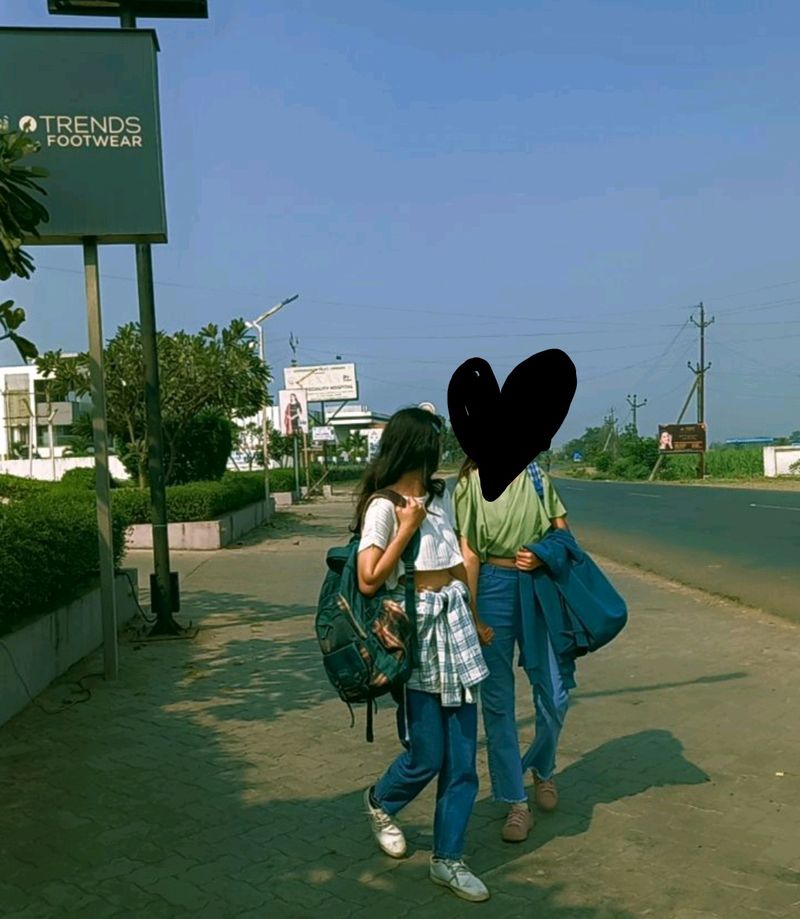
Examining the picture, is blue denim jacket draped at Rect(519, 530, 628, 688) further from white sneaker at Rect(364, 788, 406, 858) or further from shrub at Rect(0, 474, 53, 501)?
shrub at Rect(0, 474, 53, 501)

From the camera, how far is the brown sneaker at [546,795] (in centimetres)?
447

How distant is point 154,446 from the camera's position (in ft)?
29.2

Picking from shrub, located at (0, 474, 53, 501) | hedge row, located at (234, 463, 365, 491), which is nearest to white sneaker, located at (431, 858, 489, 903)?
shrub, located at (0, 474, 53, 501)

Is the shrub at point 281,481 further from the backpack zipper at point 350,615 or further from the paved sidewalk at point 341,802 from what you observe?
the backpack zipper at point 350,615

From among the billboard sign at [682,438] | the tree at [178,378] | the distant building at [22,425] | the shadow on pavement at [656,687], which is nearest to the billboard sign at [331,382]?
the distant building at [22,425]

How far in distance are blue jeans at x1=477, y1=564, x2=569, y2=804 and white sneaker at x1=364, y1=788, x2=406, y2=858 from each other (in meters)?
0.46

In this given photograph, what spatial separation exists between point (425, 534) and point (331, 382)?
57681mm

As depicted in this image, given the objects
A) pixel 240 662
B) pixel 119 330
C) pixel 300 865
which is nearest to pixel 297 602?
pixel 240 662

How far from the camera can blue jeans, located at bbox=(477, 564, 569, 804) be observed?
4148 mm

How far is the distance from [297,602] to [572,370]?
26.4ft

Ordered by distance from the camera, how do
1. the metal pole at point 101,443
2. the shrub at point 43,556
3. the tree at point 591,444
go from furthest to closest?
the tree at point 591,444 < the metal pole at point 101,443 < the shrub at point 43,556

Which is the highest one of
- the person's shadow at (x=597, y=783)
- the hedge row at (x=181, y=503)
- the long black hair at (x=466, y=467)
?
the long black hair at (x=466, y=467)
